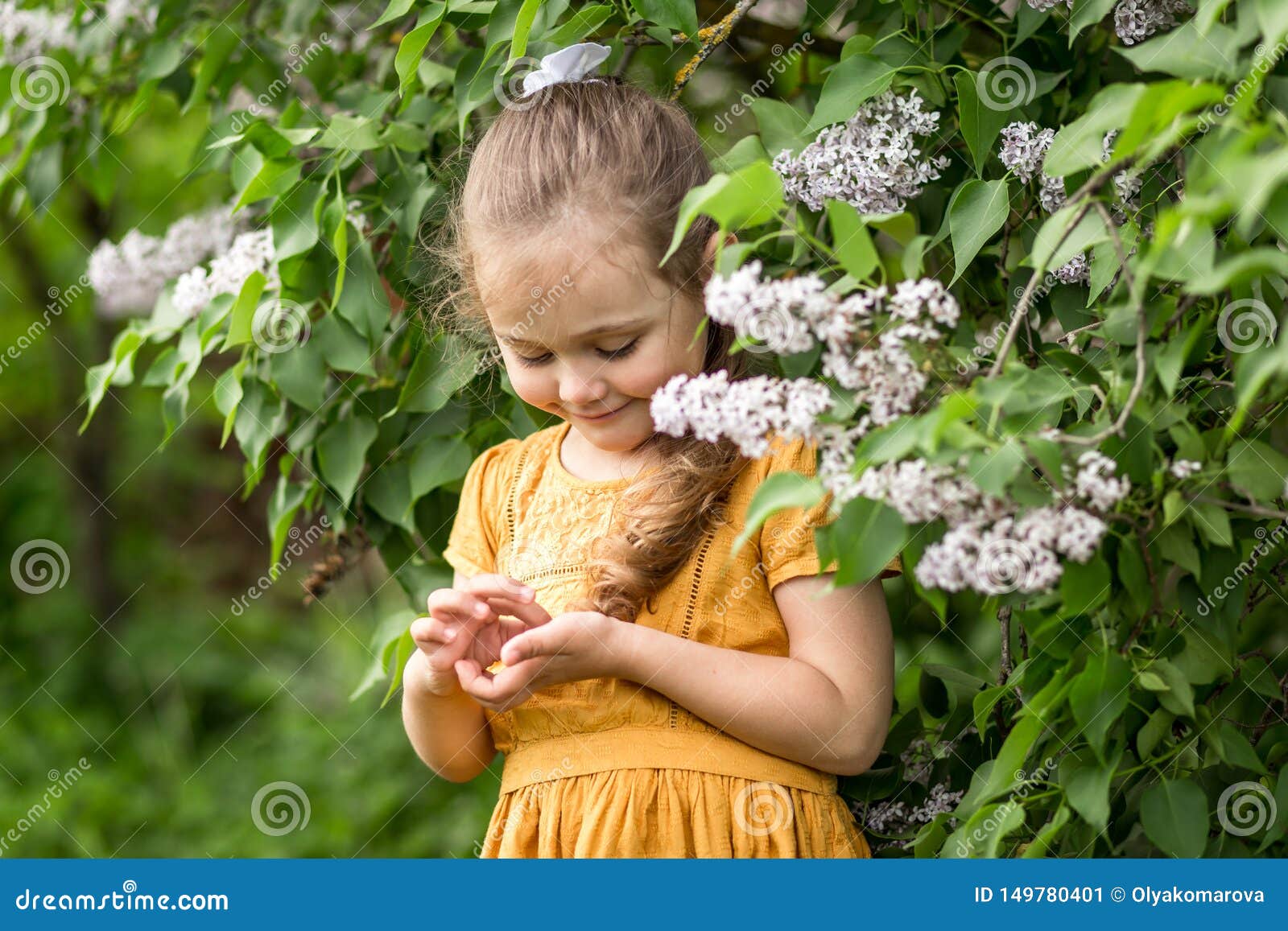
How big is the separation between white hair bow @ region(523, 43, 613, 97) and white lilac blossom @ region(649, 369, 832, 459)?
0.62 meters

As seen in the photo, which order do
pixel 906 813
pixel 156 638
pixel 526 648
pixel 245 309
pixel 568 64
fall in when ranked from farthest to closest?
pixel 156 638
pixel 245 309
pixel 906 813
pixel 568 64
pixel 526 648

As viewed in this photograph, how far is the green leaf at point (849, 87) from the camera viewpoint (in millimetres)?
1382

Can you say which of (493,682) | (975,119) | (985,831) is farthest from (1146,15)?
(493,682)

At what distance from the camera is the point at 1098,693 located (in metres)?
1.15

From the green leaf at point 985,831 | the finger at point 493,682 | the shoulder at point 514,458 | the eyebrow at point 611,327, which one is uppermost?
the eyebrow at point 611,327

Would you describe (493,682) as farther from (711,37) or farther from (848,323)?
(711,37)

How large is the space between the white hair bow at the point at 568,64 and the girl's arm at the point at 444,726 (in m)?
0.68

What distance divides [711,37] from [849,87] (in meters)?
A: 0.29

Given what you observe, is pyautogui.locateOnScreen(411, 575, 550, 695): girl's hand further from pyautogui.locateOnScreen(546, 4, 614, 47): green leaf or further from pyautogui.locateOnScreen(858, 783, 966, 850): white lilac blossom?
pyautogui.locateOnScreen(546, 4, 614, 47): green leaf

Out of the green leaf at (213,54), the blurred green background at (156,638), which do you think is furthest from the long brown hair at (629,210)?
the blurred green background at (156,638)

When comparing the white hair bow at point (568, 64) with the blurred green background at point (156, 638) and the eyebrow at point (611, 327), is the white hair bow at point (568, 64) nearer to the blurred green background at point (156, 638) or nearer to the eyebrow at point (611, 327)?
the eyebrow at point (611, 327)

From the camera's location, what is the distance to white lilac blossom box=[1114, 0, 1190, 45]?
52.0 inches

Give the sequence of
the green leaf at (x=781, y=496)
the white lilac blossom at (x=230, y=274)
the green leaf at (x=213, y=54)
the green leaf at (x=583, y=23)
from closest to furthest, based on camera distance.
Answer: the green leaf at (x=781, y=496), the green leaf at (x=583, y=23), the white lilac blossom at (x=230, y=274), the green leaf at (x=213, y=54)

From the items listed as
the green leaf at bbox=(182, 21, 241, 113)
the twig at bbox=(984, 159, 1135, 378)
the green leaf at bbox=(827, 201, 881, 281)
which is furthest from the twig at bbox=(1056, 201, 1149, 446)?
the green leaf at bbox=(182, 21, 241, 113)
